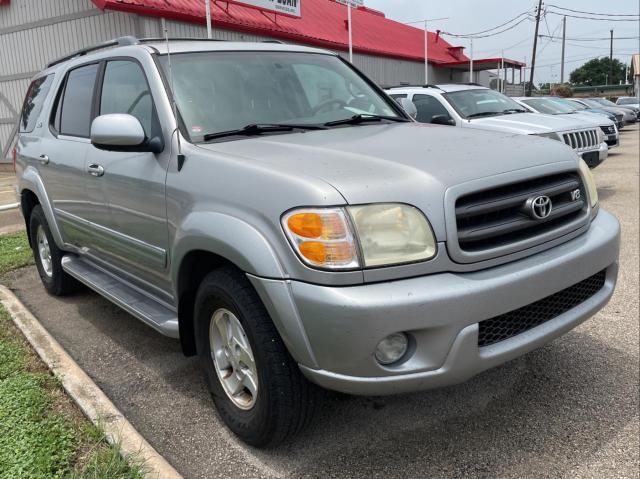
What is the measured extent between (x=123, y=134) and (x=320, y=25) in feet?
66.7

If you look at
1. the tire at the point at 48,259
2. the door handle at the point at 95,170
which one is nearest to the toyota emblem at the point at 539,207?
the door handle at the point at 95,170

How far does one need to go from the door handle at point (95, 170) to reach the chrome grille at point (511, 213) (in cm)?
227

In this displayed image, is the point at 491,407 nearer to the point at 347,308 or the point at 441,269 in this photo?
the point at 441,269

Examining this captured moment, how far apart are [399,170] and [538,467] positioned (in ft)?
4.58

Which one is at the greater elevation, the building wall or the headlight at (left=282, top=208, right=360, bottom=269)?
the building wall

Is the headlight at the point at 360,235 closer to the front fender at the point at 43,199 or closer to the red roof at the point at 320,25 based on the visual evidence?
the front fender at the point at 43,199

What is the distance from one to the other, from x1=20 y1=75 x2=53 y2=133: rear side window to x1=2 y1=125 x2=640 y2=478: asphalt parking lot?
84.6 inches

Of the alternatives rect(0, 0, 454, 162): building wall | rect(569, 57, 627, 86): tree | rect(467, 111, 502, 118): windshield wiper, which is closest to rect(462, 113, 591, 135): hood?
rect(467, 111, 502, 118): windshield wiper

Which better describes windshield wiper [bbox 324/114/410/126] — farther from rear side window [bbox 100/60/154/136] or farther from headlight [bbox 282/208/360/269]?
headlight [bbox 282/208/360/269]

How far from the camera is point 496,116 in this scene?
8.62m

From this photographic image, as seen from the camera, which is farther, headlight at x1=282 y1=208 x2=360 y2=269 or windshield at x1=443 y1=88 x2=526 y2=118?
windshield at x1=443 y1=88 x2=526 y2=118

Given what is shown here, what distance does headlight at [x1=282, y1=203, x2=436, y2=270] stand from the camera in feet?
7.14

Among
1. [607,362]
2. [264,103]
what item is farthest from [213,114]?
[607,362]

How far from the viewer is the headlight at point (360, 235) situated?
218 centimetres
